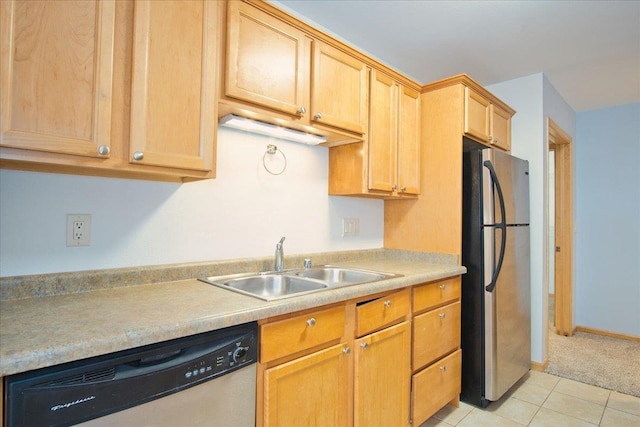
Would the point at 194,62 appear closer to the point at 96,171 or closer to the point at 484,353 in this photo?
the point at 96,171

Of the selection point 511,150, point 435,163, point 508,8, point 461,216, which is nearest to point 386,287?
point 461,216

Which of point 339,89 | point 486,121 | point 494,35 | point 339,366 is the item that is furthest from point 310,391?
point 494,35

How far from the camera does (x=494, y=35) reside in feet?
7.53

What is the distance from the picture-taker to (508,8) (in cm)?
200

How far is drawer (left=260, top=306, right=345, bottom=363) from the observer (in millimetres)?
1205

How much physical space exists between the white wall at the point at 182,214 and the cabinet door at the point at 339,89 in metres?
0.35

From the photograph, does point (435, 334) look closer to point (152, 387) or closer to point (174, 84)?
point (152, 387)

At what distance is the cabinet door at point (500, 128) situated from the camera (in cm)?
264

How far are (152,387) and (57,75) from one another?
918 mm

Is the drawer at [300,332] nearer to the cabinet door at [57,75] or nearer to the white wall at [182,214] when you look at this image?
the white wall at [182,214]

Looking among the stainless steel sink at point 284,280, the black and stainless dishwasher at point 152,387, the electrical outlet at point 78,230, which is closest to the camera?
the black and stainless dishwasher at point 152,387

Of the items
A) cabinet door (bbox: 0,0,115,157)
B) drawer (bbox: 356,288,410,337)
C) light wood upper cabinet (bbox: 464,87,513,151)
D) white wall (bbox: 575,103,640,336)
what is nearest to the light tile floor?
drawer (bbox: 356,288,410,337)

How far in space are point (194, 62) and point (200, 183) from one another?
57cm

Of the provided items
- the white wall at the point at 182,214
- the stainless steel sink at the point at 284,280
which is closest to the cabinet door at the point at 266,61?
the white wall at the point at 182,214
